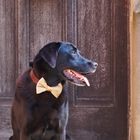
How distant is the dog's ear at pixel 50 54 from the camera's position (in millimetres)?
4582

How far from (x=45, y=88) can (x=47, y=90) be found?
0.06m

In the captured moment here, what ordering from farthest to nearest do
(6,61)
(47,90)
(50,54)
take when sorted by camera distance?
(6,61) → (47,90) → (50,54)

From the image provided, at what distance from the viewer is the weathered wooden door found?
18.7ft

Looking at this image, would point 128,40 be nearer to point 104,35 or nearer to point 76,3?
point 104,35

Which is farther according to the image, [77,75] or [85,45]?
[85,45]

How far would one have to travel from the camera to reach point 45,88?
468cm

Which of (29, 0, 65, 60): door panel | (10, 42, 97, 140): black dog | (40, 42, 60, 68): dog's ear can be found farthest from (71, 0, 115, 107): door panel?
(40, 42, 60, 68): dog's ear

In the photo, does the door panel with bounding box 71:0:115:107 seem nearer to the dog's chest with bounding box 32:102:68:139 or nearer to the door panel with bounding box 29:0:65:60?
the door panel with bounding box 29:0:65:60

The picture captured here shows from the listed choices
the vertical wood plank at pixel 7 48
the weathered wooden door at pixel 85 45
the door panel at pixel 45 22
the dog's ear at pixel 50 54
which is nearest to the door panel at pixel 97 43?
the weathered wooden door at pixel 85 45

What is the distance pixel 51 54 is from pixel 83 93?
4.13ft

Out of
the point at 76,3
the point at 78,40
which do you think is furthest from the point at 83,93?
the point at 76,3

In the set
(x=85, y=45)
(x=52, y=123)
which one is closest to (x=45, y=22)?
(x=85, y=45)

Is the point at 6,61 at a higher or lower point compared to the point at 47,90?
higher

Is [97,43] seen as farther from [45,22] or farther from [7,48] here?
[7,48]
